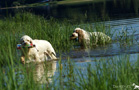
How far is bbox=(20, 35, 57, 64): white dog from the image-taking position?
9577 mm

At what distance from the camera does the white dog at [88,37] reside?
13.6 m

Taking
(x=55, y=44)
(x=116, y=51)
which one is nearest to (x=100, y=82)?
(x=116, y=51)

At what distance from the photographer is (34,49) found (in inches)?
401

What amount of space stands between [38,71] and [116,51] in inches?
169

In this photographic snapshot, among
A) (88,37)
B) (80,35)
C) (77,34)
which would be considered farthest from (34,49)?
(88,37)

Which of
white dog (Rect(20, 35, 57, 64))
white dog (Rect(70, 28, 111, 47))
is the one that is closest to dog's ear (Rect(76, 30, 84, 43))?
white dog (Rect(70, 28, 111, 47))

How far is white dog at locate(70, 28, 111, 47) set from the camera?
13594mm

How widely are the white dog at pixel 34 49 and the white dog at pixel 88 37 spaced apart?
2507 millimetres

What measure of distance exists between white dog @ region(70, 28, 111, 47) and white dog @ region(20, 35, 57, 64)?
2.51 metres

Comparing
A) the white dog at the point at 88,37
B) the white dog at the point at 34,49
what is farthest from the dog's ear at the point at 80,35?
the white dog at the point at 34,49

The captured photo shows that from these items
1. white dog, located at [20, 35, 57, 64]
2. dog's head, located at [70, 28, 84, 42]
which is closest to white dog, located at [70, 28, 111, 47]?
dog's head, located at [70, 28, 84, 42]

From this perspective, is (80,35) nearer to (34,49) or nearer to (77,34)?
(77,34)

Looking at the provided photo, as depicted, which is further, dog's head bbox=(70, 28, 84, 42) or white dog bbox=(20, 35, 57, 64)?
dog's head bbox=(70, 28, 84, 42)

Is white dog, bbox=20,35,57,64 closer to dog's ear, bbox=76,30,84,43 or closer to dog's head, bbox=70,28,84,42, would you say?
dog's head, bbox=70,28,84,42
